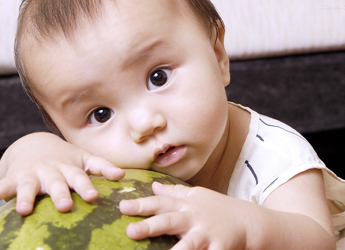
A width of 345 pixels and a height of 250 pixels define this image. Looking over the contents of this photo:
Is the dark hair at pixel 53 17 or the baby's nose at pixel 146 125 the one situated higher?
the dark hair at pixel 53 17

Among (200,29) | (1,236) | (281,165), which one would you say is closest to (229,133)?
(281,165)

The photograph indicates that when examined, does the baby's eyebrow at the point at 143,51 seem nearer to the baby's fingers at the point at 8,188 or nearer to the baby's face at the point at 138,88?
the baby's face at the point at 138,88

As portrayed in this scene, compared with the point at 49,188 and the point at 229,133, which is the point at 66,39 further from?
the point at 229,133

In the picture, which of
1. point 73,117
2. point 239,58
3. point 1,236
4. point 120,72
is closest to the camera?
point 1,236

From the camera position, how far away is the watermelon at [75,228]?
70 cm

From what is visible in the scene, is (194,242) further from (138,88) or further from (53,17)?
(53,17)

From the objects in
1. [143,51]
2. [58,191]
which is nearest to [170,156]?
[143,51]

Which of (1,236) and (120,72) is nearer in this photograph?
(1,236)

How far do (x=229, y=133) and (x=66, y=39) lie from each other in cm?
57

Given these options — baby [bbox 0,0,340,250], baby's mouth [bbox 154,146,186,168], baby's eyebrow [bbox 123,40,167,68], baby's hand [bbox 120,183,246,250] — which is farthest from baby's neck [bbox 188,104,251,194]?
baby's hand [bbox 120,183,246,250]

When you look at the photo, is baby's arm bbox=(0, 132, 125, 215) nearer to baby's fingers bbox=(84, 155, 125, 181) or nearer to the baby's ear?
baby's fingers bbox=(84, 155, 125, 181)

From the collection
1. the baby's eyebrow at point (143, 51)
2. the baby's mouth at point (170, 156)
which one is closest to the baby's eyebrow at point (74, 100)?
the baby's eyebrow at point (143, 51)

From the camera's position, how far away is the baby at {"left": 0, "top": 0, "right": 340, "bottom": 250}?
3.11ft

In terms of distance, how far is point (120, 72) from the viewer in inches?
40.3
